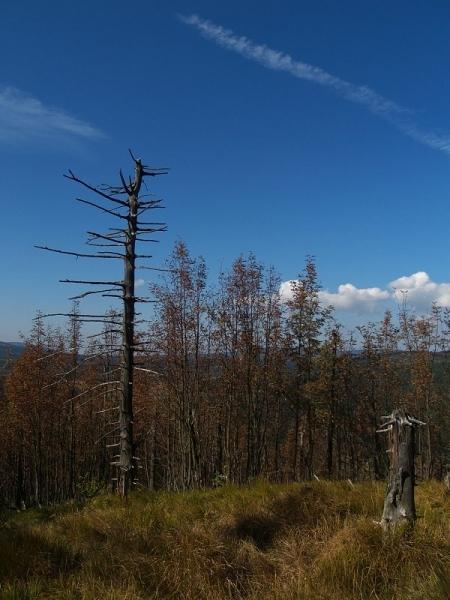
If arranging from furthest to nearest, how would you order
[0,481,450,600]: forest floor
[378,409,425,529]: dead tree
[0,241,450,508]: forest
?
[0,241,450,508]: forest → [378,409,425,529]: dead tree → [0,481,450,600]: forest floor

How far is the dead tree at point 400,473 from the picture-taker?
621 cm

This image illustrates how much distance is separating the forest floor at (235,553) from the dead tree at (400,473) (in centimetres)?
22

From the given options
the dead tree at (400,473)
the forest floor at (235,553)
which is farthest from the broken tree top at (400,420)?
the forest floor at (235,553)

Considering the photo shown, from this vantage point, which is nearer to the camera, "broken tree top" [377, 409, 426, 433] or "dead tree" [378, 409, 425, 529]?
"dead tree" [378, 409, 425, 529]

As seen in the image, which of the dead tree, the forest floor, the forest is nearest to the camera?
the forest floor

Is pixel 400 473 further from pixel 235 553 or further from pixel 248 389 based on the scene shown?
pixel 248 389

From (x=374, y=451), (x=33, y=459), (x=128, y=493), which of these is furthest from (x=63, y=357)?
(x=128, y=493)

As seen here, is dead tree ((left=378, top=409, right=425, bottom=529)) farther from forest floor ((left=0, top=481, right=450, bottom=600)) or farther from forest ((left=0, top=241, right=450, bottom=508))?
forest ((left=0, top=241, right=450, bottom=508))

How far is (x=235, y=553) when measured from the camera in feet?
19.2

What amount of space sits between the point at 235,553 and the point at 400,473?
7.34 feet

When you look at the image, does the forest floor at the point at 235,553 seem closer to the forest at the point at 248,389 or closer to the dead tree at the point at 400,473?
the dead tree at the point at 400,473

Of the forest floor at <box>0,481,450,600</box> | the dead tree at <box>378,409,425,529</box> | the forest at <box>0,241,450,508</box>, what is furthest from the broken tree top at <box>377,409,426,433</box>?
the forest at <box>0,241,450,508</box>

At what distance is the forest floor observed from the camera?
185 inches

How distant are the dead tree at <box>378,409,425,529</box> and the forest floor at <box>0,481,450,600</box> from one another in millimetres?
220
